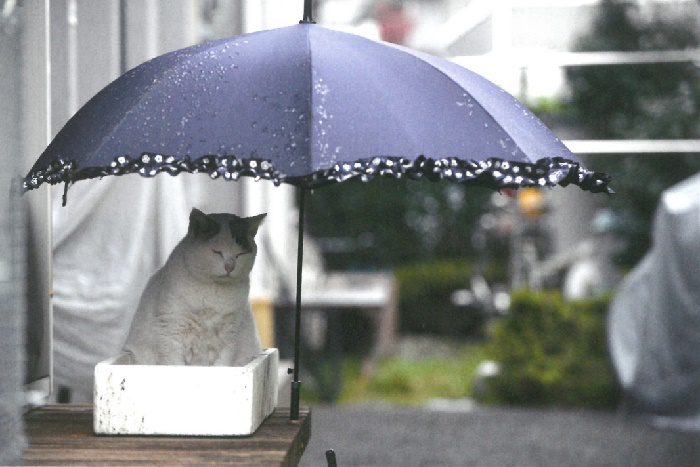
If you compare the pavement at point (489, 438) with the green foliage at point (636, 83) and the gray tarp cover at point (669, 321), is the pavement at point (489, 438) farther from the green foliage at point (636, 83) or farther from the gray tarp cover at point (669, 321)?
the green foliage at point (636, 83)

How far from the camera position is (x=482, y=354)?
36.9ft

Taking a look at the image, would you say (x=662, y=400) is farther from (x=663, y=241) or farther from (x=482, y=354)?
(x=482, y=354)

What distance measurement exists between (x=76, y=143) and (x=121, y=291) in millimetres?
1684

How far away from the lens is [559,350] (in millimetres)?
8117

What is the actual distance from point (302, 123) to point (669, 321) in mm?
5347

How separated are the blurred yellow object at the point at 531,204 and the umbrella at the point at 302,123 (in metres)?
9.18

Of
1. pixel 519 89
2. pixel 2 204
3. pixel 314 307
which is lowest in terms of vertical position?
pixel 314 307

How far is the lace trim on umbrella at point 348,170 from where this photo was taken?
2092 mm

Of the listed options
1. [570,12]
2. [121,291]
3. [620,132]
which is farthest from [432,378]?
[121,291]

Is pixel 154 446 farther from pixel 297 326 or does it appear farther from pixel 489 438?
pixel 489 438

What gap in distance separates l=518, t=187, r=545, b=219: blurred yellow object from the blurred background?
3 cm

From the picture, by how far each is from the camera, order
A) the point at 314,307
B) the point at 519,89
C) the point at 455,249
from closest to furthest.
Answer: the point at 314,307, the point at 519,89, the point at 455,249

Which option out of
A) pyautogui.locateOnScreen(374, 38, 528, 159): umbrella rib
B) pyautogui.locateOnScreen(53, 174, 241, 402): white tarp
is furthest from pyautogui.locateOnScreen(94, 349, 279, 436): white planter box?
pyautogui.locateOnScreen(53, 174, 241, 402): white tarp

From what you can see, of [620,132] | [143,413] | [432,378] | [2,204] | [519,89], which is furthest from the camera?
[620,132]
